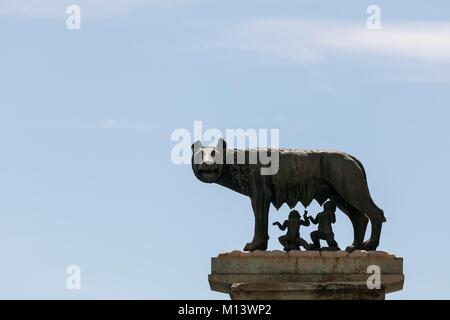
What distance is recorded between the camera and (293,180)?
9769 centimetres

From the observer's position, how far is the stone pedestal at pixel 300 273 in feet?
314

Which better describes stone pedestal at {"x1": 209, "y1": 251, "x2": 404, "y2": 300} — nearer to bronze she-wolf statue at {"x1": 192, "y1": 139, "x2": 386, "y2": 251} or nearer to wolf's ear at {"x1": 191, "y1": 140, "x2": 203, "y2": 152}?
bronze she-wolf statue at {"x1": 192, "y1": 139, "x2": 386, "y2": 251}

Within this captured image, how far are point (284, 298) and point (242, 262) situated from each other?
1.55 m

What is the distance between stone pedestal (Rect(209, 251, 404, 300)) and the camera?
314 feet

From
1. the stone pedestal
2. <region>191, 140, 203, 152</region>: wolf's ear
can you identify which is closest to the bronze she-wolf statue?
<region>191, 140, 203, 152</region>: wolf's ear

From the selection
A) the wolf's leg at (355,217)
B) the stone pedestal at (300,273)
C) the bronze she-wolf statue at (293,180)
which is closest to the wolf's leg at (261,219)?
the bronze she-wolf statue at (293,180)

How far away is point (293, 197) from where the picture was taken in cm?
9762

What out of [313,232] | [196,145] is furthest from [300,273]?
[196,145]

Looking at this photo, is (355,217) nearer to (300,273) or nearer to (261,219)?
(261,219)

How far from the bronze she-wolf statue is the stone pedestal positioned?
93cm

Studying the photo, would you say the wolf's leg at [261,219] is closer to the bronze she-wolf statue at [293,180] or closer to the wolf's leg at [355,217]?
the bronze she-wolf statue at [293,180]

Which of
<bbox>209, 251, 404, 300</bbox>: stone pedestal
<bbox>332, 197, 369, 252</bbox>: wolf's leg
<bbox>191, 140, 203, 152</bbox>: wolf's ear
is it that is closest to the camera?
<bbox>209, 251, 404, 300</bbox>: stone pedestal
